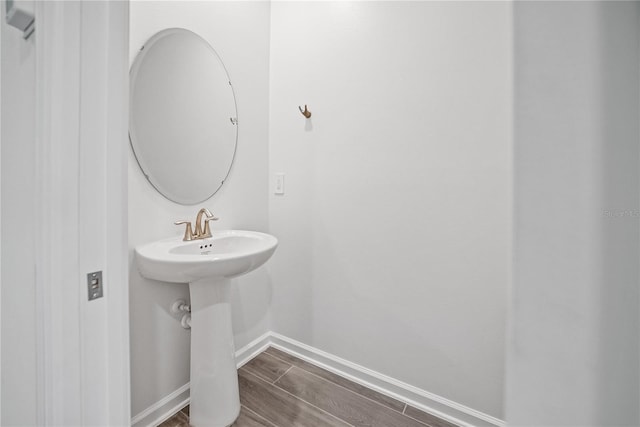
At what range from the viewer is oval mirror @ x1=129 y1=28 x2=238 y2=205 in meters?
1.08

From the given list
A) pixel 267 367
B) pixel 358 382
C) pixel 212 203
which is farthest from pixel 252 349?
pixel 212 203

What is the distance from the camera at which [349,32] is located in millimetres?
1345

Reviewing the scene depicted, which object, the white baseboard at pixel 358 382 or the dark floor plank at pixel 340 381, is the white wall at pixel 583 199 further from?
the dark floor plank at pixel 340 381

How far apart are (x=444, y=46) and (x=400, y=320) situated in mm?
1303

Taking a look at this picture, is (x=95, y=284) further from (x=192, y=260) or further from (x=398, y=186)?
(x=398, y=186)

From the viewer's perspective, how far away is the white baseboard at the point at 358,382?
42.8 inches

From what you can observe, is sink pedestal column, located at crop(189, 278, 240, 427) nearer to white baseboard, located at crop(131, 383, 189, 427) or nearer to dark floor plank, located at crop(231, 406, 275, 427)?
dark floor plank, located at crop(231, 406, 275, 427)

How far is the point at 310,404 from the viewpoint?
47.7 inches

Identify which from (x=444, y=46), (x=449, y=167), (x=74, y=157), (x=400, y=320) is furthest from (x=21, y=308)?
(x=444, y=46)

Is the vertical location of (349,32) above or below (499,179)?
above

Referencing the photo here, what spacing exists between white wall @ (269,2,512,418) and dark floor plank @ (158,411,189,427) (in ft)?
2.14

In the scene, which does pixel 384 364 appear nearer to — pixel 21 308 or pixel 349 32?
pixel 21 308

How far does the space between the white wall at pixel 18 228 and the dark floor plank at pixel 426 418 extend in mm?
1326

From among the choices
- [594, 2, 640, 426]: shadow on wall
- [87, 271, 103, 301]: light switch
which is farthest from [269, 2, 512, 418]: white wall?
[87, 271, 103, 301]: light switch
